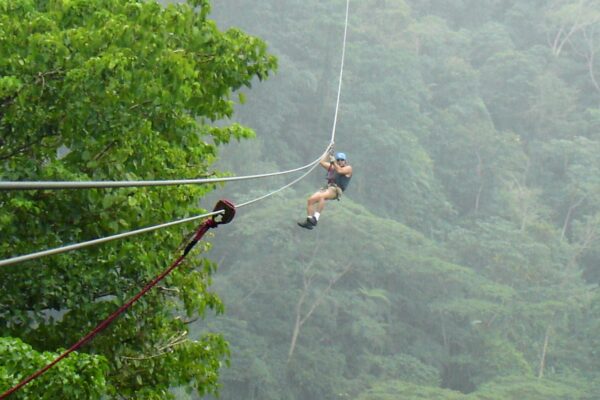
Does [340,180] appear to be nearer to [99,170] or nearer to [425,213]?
[99,170]

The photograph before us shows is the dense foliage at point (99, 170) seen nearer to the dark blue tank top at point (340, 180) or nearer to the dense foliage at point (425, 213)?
the dark blue tank top at point (340, 180)

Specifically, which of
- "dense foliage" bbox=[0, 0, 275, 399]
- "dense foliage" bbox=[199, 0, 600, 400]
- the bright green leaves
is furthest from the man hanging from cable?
"dense foliage" bbox=[199, 0, 600, 400]

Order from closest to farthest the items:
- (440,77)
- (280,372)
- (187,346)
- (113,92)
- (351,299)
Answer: (113,92), (187,346), (280,372), (351,299), (440,77)

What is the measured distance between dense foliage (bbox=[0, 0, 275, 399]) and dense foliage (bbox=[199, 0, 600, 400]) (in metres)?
21.3

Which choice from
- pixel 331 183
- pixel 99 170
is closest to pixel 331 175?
pixel 331 183

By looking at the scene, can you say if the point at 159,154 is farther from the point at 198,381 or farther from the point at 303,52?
the point at 303,52

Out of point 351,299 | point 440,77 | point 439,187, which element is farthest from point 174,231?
point 440,77

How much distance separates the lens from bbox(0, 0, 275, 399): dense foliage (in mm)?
6621

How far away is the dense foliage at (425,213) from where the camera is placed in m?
31.3

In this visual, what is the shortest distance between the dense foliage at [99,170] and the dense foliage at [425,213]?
21.3 m

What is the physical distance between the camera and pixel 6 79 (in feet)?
20.8

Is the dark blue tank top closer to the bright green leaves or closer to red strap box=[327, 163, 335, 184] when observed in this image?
red strap box=[327, 163, 335, 184]

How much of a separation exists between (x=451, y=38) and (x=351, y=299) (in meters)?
18.4

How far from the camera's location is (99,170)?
6844 millimetres
